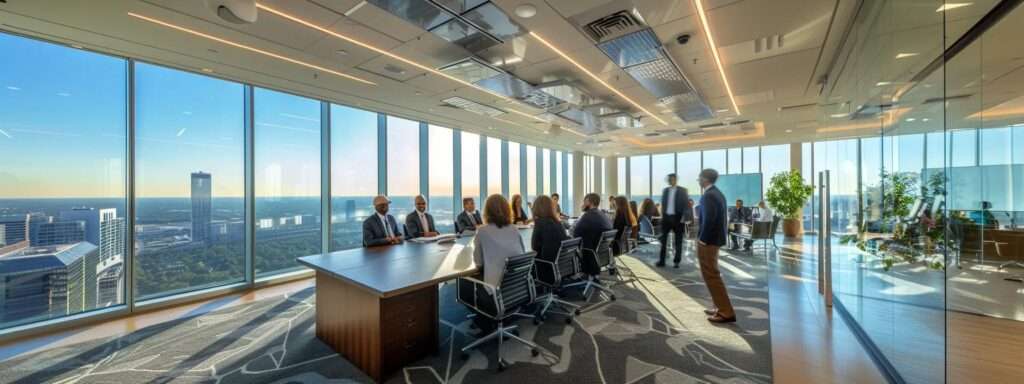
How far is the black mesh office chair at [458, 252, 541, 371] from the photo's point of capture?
266cm

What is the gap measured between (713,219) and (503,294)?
2.23 meters

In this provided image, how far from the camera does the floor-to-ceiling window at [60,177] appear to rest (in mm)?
3510


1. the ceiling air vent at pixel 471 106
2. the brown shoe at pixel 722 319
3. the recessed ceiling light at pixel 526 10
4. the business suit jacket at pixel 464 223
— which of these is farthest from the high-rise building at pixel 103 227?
the brown shoe at pixel 722 319

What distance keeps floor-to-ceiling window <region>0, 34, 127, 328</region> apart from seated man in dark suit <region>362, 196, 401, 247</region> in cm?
284

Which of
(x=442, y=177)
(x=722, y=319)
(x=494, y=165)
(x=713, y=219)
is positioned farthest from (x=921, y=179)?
(x=494, y=165)

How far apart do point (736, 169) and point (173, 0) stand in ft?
45.0

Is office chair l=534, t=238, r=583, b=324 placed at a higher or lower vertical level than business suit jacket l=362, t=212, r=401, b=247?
lower

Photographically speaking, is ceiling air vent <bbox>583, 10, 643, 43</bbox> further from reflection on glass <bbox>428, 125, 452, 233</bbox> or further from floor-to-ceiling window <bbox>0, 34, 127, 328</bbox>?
floor-to-ceiling window <bbox>0, 34, 127, 328</bbox>

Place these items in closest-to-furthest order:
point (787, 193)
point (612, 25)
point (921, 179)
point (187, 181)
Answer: point (921, 179), point (612, 25), point (187, 181), point (787, 193)

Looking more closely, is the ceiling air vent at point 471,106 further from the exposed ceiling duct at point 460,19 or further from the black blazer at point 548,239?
the black blazer at point 548,239

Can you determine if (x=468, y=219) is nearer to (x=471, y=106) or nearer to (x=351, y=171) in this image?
(x=471, y=106)

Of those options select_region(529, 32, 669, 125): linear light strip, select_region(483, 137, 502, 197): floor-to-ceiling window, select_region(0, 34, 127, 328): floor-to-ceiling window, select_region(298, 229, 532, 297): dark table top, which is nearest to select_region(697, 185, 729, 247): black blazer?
→ select_region(529, 32, 669, 125): linear light strip

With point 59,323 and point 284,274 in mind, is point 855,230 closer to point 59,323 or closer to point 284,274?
point 284,274

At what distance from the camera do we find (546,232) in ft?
11.6
